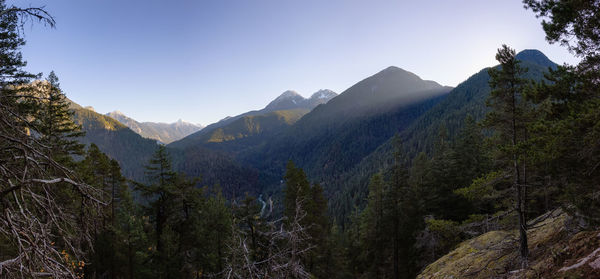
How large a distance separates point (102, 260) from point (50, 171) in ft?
69.6

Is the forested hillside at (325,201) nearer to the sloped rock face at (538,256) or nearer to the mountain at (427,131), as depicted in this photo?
the sloped rock face at (538,256)

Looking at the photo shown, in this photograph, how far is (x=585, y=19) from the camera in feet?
21.8

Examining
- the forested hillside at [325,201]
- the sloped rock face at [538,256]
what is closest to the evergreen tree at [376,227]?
the forested hillside at [325,201]

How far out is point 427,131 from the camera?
130500 mm

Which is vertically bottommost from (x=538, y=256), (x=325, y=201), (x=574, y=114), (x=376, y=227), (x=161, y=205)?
(x=376, y=227)

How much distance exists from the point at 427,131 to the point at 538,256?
138 meters

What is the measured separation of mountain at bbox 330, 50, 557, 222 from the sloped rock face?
76289 millimetres

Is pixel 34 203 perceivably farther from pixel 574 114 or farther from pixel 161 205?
pixel 161 205

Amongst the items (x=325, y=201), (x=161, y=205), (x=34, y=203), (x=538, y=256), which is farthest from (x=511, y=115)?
(x=161, y=205)

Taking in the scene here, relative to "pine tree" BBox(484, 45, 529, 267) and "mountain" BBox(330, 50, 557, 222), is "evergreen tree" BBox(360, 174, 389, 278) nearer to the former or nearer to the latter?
"pine tree" BBox(484, 45, 529, 267)

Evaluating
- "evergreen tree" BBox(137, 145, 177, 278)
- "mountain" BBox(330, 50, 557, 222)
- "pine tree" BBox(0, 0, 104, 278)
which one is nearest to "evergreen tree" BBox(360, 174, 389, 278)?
"evergreen tree" BBox(137, 145, 177, 278)

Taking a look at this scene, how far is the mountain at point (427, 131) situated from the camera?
4051 inches

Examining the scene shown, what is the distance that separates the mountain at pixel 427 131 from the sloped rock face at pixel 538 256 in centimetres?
7629

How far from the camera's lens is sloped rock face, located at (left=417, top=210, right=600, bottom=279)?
473 centimetres
